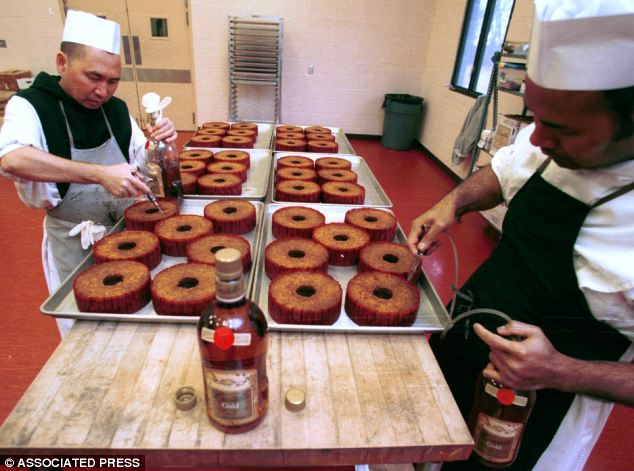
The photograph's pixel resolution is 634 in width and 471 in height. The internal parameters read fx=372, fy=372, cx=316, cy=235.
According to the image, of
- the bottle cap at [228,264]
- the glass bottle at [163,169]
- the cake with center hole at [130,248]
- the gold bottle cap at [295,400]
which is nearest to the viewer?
the bottle cap at [228,264]

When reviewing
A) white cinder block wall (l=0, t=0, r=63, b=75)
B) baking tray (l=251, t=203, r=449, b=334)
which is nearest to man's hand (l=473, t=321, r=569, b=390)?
→ baking tray (l=251, t=203, r=449, b=334)

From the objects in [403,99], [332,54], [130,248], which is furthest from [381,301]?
[332,54]

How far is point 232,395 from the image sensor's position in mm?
665

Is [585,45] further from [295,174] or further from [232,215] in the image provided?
[295,174]

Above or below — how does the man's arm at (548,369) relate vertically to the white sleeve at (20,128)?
below

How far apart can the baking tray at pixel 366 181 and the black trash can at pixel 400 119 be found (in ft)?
13.0

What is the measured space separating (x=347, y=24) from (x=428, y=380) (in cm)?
599

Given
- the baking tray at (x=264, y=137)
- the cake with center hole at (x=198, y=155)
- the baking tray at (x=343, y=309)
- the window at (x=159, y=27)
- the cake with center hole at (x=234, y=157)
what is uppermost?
the window at (x=159, y=27)

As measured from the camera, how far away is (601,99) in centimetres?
64

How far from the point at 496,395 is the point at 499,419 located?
0.06 meters

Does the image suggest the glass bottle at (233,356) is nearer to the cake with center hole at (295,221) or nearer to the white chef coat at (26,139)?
the cake with center hole at (295,221)

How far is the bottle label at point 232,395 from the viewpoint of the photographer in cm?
65

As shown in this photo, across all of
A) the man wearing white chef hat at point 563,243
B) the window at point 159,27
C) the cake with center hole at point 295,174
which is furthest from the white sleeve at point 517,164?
the window at point 159,27

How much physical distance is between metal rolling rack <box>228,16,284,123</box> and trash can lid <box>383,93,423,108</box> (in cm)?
176
